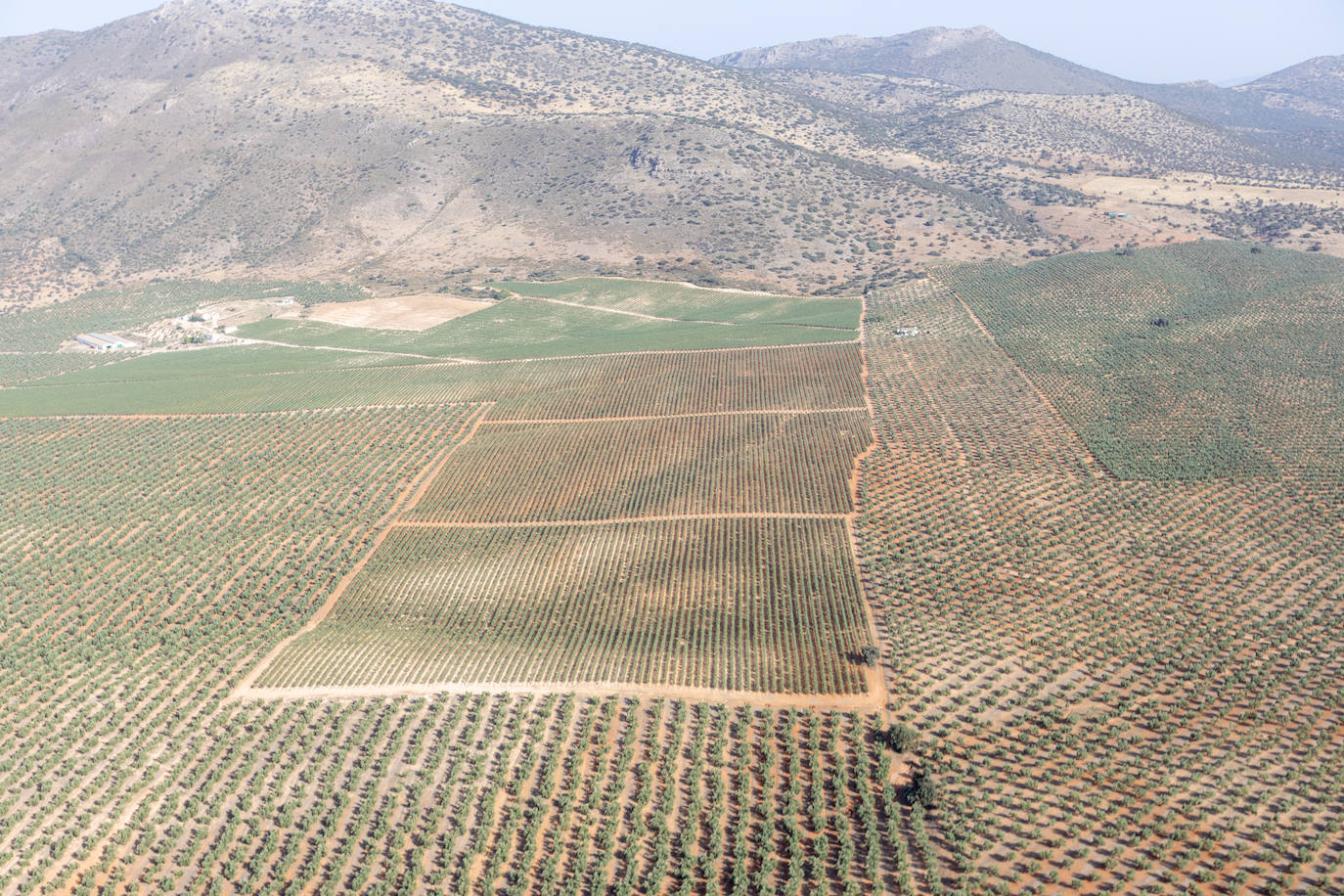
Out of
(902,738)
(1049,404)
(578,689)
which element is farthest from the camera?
(1049,404)

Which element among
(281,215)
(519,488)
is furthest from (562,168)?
(519,488)

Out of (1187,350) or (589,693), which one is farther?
(1187,350)

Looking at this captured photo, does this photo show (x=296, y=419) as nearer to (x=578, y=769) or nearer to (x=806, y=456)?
(x=806, y=456)

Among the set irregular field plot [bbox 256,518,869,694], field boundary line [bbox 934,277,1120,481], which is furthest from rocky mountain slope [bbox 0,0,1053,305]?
irregular field plot [bbox 256,518,869,694]

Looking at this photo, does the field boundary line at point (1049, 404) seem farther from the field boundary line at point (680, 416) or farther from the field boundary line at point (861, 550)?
the field boundary line at point (680, 416)

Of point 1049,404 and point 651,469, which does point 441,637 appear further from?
point 1049,404

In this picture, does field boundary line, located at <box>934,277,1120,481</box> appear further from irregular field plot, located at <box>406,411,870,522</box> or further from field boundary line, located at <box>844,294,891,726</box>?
irregular field plot, located at <box>406,411,870,522</box>

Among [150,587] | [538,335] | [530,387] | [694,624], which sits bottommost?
[150,587]

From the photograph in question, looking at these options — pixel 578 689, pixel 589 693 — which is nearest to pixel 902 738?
pixel 589 693
